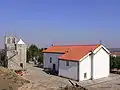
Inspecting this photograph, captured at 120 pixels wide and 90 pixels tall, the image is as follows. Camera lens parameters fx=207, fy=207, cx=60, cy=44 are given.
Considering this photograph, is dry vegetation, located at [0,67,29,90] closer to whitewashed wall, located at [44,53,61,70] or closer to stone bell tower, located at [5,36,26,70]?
stone bell tower, located at [5,36,26,70]

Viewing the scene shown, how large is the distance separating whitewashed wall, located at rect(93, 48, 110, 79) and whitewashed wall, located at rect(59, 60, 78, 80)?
3351 millimetres

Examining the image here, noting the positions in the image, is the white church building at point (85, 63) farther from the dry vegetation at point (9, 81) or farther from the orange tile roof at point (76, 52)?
the dry vegetation at point (9, 81)

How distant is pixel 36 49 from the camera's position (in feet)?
190

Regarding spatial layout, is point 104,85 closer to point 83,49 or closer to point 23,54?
point 83,49

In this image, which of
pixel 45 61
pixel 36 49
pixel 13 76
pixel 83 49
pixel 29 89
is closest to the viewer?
pixel 29 89

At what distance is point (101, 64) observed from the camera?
33.9m

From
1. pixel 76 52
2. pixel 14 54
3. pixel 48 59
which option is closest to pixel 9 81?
pixel 14 54

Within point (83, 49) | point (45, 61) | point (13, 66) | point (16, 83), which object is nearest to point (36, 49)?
point (45, 61)

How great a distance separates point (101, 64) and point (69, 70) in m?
5.56

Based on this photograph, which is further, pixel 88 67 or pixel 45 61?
pixel 45 61

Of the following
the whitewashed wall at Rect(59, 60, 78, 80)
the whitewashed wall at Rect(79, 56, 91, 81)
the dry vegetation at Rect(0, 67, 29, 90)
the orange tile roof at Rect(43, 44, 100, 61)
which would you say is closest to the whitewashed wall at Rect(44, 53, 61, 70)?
the orange tile roof at Rect(43, 44, 100, 61)

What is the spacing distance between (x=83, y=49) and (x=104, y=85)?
7927 mm

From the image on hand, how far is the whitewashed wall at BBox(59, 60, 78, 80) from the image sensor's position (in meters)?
31.3

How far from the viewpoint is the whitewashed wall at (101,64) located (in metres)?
32.8
